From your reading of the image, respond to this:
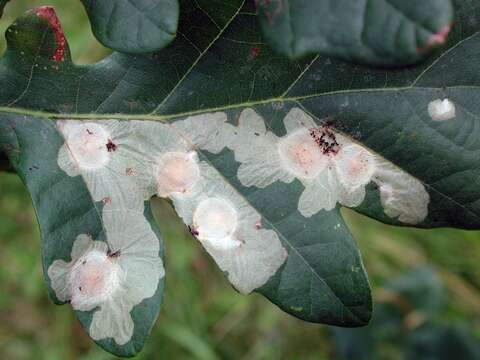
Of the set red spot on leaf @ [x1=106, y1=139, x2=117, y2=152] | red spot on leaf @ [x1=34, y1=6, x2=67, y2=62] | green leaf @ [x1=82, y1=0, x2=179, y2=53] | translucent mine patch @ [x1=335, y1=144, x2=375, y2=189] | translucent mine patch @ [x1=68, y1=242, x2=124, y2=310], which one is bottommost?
translucent mine patch @ [x1=68, y1=242, x2=124, y2=310]

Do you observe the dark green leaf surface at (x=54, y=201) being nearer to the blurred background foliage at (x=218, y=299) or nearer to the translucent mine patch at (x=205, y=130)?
the translucent mine patch at (x=205, y=130)

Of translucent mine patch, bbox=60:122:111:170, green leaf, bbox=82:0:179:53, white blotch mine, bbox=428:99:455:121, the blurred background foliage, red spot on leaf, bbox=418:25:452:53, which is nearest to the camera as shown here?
red spot on leaf, bbox=418:25:452:53

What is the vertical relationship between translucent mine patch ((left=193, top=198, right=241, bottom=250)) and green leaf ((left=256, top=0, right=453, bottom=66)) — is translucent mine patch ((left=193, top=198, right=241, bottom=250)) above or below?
below

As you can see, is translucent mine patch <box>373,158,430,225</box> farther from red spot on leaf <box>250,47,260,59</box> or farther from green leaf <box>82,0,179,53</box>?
green leaf <box>82,0,179,53</box>

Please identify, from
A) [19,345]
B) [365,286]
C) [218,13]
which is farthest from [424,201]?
[19,345]

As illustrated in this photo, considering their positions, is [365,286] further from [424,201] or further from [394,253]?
[394,253]

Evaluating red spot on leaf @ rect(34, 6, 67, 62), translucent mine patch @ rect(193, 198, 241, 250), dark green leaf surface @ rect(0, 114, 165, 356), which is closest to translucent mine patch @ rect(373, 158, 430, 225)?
translucent mine patch @ rect(193, 198, 241, 250)

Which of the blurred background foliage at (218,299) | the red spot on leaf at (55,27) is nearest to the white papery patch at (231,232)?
the red spot on leaf at (55,27)
